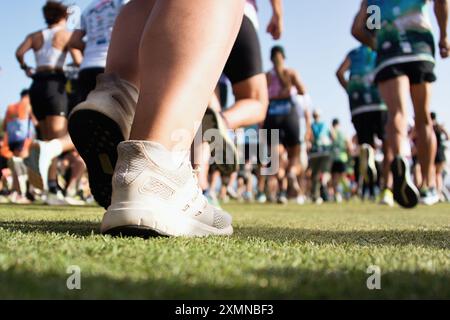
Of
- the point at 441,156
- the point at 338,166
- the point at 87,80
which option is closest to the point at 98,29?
the point at 87,80

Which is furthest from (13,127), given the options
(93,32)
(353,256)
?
(353,256)

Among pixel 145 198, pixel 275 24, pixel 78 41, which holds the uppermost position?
pixel 78 41

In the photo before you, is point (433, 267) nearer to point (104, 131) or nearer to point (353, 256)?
point (353, 256)

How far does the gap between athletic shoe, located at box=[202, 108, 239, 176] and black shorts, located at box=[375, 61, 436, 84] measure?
241 centimetres

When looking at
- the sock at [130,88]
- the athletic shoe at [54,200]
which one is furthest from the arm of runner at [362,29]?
the sock at [130,88]

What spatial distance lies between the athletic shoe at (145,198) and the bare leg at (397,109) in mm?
3045

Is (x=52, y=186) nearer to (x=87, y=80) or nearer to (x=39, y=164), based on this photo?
(x=87, y=80)

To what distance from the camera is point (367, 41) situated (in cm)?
460

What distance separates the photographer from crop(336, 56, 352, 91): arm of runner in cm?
714

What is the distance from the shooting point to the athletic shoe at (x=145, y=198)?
1.25 meters

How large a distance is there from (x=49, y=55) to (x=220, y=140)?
4032 mm

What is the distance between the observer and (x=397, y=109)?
162 inches

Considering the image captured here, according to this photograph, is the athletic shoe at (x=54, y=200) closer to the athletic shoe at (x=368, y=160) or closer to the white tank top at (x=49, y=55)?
the white tank top at (x=49, y=55)

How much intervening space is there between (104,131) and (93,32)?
3618 mm
